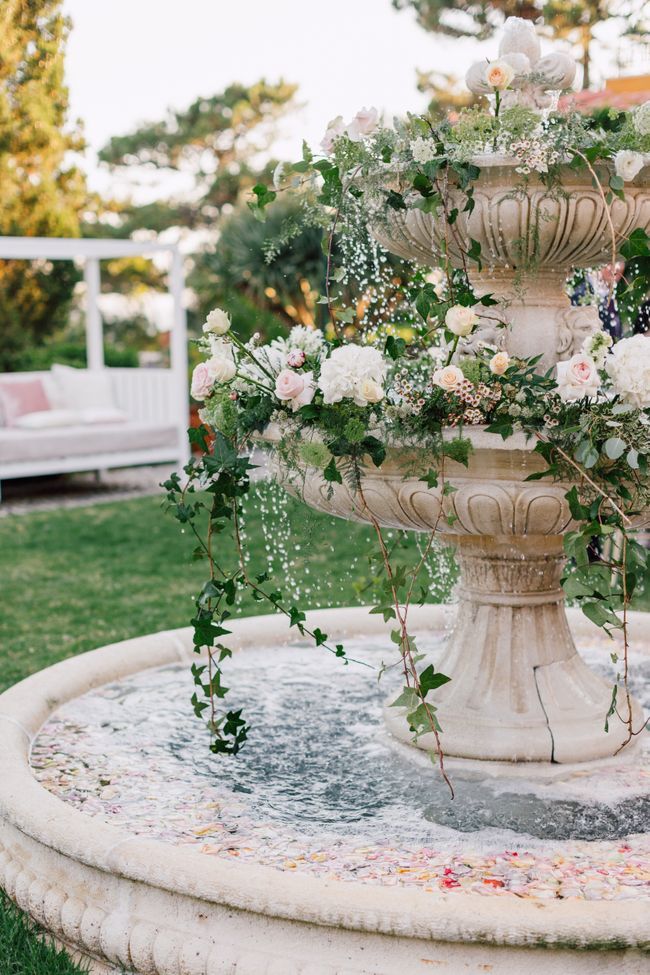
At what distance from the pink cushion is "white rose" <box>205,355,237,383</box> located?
8.28 m

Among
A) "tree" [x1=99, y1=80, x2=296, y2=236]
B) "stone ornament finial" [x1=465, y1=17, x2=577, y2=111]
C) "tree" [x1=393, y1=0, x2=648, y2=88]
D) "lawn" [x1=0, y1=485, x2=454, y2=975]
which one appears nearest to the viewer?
"stone ornament finial" [x1=465, y1=17, x2=577, y2=111]

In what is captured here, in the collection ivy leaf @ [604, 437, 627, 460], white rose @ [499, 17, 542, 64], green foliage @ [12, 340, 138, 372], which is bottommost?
green foliage @ [12, 340, 138, 372]

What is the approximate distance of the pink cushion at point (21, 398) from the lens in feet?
34.7

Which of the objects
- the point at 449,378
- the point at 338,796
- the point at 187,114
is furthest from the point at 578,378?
the point at 187,114

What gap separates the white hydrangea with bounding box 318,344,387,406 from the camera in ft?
7.97

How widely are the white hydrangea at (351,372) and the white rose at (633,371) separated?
496mm

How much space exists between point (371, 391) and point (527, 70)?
40.7 inches

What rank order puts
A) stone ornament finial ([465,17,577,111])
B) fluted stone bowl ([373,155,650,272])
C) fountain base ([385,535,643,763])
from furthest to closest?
fountain base ([385,535,643,763]) → stone ornament finial ([465,17,577,111]) → fluted stone bowl ([373,155,650,272])

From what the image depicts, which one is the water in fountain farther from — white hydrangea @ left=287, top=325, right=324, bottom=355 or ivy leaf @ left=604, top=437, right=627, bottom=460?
white hydrangea @ left=287, top=325, right=324, bottom=355

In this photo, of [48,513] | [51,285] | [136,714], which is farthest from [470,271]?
[51,285]

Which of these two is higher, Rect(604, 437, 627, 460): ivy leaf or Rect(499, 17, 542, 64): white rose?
Rect(499, 17, 542, 64): white rose

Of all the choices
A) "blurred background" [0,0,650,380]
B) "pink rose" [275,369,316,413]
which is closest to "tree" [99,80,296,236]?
"blurred background" [0,0,650,380]

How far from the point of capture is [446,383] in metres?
2.39

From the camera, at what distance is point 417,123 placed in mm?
2584
